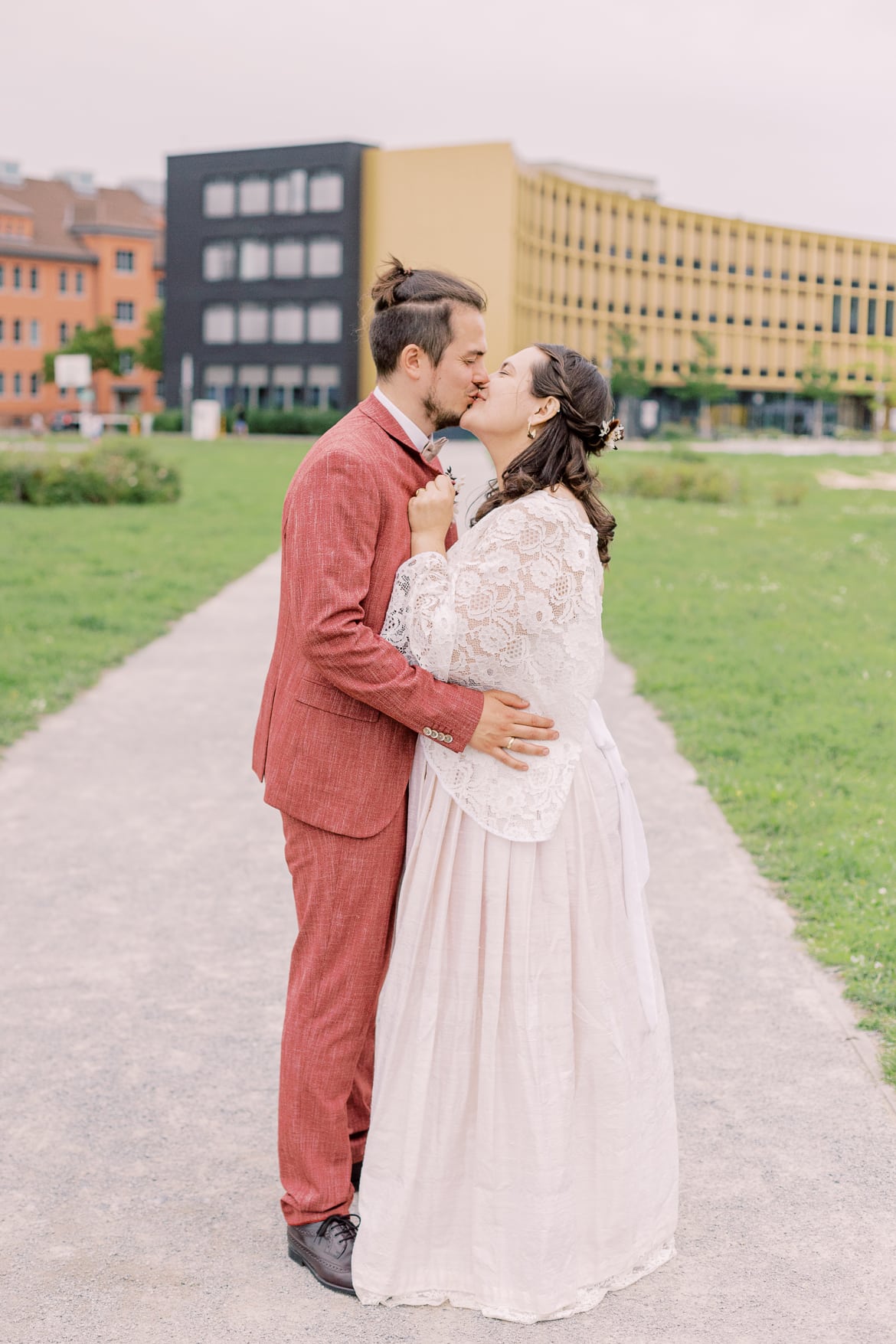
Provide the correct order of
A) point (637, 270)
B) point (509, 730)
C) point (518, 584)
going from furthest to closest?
point (637, 270)
point (509, 730)
point (518, 584)

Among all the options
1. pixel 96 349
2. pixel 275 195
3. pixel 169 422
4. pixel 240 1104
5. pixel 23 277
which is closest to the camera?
pixel 240 1104

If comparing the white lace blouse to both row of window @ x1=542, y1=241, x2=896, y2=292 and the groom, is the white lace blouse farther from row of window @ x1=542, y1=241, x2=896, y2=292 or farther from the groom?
row of window @ x1=542, y1=241, x2=896, y2=292

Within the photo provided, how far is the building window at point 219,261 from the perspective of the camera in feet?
255

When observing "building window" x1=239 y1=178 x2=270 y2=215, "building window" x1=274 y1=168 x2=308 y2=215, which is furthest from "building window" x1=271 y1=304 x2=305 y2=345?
"building window" x1=239 y1=178 x2=270 y2=215

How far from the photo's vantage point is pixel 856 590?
51.5 ft

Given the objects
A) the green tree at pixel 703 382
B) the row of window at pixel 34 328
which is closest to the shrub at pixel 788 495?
the green tree at pixel 703 382

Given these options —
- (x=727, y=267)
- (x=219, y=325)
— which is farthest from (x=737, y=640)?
(x=727, y=267)

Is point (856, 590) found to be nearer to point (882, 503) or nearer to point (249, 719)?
point (249, 719)

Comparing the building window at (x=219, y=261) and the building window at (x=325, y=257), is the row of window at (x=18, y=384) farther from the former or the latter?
the building window at (x=325, y=257)

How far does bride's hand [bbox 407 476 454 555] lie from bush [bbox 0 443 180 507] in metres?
22.0

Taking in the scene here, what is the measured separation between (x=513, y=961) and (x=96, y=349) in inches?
3321

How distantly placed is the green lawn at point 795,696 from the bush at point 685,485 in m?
8.14

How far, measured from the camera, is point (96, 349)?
82625mm

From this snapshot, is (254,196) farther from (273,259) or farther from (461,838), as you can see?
(461,838)
